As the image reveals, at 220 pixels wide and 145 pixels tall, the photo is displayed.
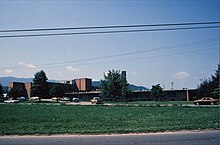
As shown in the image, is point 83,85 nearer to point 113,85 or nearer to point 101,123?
point 113,85

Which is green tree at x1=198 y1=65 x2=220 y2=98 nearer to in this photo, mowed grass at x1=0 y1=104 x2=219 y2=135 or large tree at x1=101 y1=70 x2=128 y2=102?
large tree at x1=101 y1=70 x2=128 y2=102

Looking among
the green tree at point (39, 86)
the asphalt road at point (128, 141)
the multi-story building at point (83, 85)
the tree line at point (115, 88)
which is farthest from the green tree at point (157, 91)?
the asphalt road at point (128, 141)

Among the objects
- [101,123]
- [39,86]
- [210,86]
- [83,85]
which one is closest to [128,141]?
[101,123]

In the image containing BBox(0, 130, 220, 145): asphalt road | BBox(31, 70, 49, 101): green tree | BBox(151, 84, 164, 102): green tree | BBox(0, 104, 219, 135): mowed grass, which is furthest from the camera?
BBox(31, 70, 49, 101): green tree

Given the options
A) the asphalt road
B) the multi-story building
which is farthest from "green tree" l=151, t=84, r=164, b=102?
the asphalt road

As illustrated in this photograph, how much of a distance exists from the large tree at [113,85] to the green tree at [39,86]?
23490 millimetres

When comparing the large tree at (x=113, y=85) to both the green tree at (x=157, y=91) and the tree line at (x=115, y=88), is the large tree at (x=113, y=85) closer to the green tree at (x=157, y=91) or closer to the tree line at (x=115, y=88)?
the tree line at (x=115, y=88)

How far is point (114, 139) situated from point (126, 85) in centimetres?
6096

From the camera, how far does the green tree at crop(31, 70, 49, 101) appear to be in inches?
3071

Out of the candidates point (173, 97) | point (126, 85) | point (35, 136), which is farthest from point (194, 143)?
point (173, 97)

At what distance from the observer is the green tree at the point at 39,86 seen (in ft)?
256

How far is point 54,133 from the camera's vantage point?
38.8ft

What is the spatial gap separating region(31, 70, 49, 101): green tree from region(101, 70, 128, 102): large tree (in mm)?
23490

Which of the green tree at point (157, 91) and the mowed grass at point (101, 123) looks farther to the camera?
the green tree at point (157, 91)
